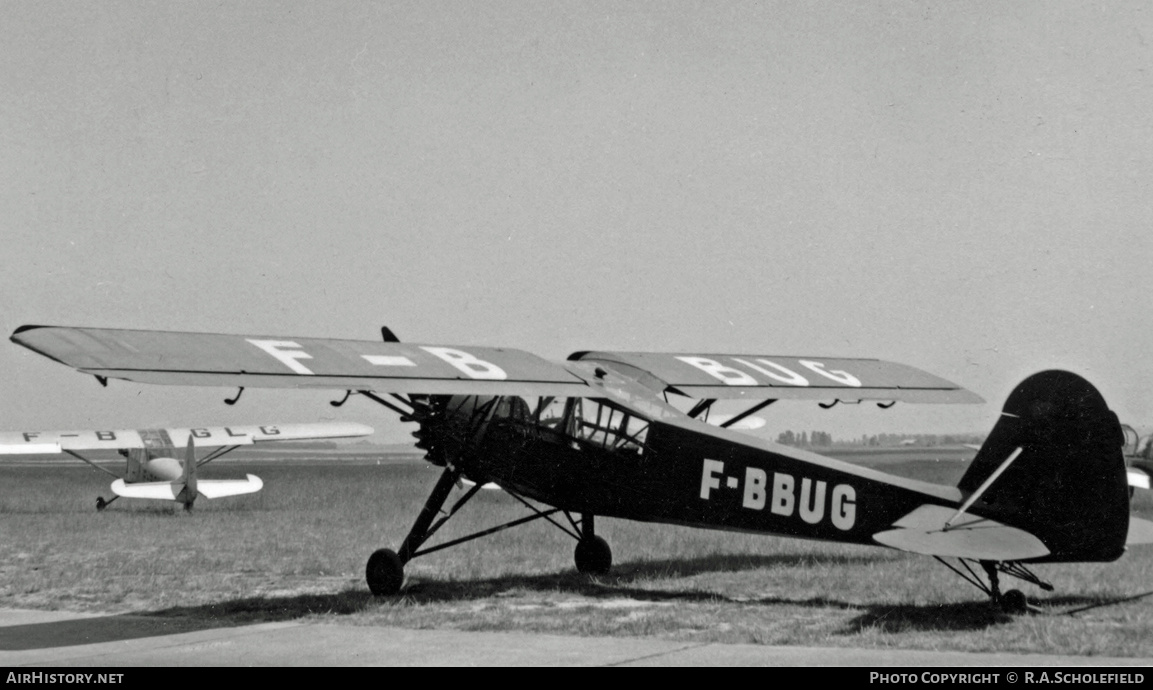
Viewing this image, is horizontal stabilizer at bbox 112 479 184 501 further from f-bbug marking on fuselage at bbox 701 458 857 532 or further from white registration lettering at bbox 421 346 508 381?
f-bbug marking on fuselage at bbox 701 458 857 532

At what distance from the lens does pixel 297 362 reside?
29.0ft

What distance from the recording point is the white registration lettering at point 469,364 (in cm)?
968

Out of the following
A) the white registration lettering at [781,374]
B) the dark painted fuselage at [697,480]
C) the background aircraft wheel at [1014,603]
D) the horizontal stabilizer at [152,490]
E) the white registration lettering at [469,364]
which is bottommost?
the horizontal stabilizer at [152,490]

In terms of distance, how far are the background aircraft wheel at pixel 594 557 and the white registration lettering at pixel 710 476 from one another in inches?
94.0

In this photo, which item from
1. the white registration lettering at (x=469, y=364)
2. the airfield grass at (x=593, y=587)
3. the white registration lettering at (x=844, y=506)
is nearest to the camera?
the airfield grass at (x=593, y=587)

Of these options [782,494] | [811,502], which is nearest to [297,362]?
[782,494]

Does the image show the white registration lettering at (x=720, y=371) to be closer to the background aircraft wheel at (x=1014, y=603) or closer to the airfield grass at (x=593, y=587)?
the airfield grass at (x=593, y=587)

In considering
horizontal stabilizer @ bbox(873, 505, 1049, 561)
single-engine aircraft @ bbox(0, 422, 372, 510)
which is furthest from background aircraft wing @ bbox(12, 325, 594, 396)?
single-engine aircraft @ bbox(0, 422, 372, 510)

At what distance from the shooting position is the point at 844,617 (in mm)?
8227

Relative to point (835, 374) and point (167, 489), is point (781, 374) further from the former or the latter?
point (167, 489)

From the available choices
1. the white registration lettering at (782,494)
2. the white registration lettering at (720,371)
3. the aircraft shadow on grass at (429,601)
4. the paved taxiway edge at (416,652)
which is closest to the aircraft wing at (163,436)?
the aircraft shadow on grass at (429,601)

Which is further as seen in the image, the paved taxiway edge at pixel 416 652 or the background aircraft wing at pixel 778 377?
the background aircraft wing at pixel 778 377
